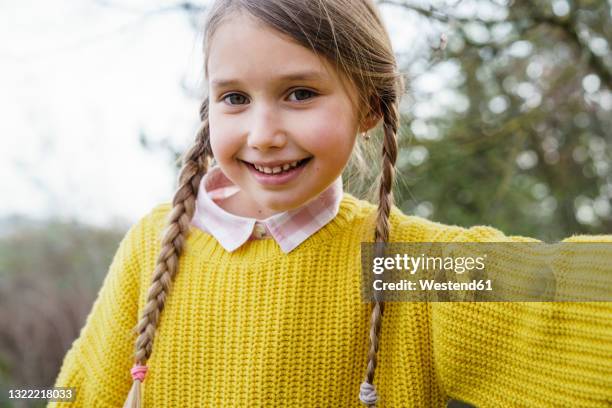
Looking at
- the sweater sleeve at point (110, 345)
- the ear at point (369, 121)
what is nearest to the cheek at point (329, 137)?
the ear at point (369, 121)

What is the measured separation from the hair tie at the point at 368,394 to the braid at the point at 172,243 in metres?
0.51

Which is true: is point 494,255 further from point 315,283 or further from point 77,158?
point 77,158

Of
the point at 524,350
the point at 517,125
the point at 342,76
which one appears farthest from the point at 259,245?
the point at 517,125

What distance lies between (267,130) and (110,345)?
2.28ft

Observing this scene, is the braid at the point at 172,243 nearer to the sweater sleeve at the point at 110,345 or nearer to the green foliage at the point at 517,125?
the sweater sleeve at the point at 110,345

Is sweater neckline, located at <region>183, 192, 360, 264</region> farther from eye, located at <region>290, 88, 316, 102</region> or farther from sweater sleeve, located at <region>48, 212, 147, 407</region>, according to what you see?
eye, located at <region>290, 88, 316, 102</region>

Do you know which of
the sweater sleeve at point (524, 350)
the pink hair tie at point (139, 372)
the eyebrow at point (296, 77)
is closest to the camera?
the sweater sleeve at point (524, 350)

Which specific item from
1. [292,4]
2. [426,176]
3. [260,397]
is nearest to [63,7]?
[292,4]

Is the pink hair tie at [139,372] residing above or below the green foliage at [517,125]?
below

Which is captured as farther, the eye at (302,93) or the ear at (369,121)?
the ear at (369,121)

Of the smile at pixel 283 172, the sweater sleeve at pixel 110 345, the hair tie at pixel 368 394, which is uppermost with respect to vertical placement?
the smile at pixel 283 172

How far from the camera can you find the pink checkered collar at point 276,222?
1.40 m

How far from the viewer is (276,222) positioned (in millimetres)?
1403

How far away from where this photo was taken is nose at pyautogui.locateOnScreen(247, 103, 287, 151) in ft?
3.92
